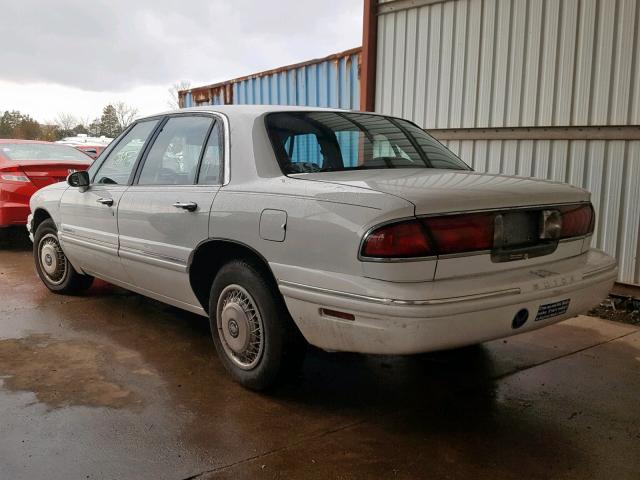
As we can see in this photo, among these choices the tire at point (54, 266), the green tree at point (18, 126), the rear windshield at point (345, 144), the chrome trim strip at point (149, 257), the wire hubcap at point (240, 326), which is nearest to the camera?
the wire hubcap at point (240, 326)

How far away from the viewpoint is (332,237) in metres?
2.61

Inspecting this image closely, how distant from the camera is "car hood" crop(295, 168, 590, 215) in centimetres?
258

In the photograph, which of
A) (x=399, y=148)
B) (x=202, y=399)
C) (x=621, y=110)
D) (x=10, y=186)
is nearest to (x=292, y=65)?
(x=10, y=186)

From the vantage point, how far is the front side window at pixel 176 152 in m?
3.63

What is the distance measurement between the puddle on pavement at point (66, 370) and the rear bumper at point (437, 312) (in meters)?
1.13

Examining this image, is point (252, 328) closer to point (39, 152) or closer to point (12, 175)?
point (12, 175)

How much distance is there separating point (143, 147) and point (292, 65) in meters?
5.59

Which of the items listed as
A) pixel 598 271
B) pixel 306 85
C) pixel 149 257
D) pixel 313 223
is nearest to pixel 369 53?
pixel 306 85

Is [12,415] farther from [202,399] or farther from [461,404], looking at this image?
[461,404]

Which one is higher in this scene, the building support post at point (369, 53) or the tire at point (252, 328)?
the building support post at point (369, 53)

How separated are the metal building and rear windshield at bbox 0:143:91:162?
317 cm

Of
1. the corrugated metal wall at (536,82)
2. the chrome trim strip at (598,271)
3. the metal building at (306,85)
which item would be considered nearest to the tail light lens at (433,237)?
the chrome trim strip at (598,271)

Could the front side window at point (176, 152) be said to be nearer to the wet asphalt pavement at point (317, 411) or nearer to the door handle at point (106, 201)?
the door handle at point (106, 201)

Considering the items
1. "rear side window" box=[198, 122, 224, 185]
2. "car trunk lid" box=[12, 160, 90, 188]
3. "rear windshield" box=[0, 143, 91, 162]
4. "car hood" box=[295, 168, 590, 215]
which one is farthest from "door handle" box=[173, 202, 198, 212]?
"rear windshield" box=[0, 143, 91, 162]
